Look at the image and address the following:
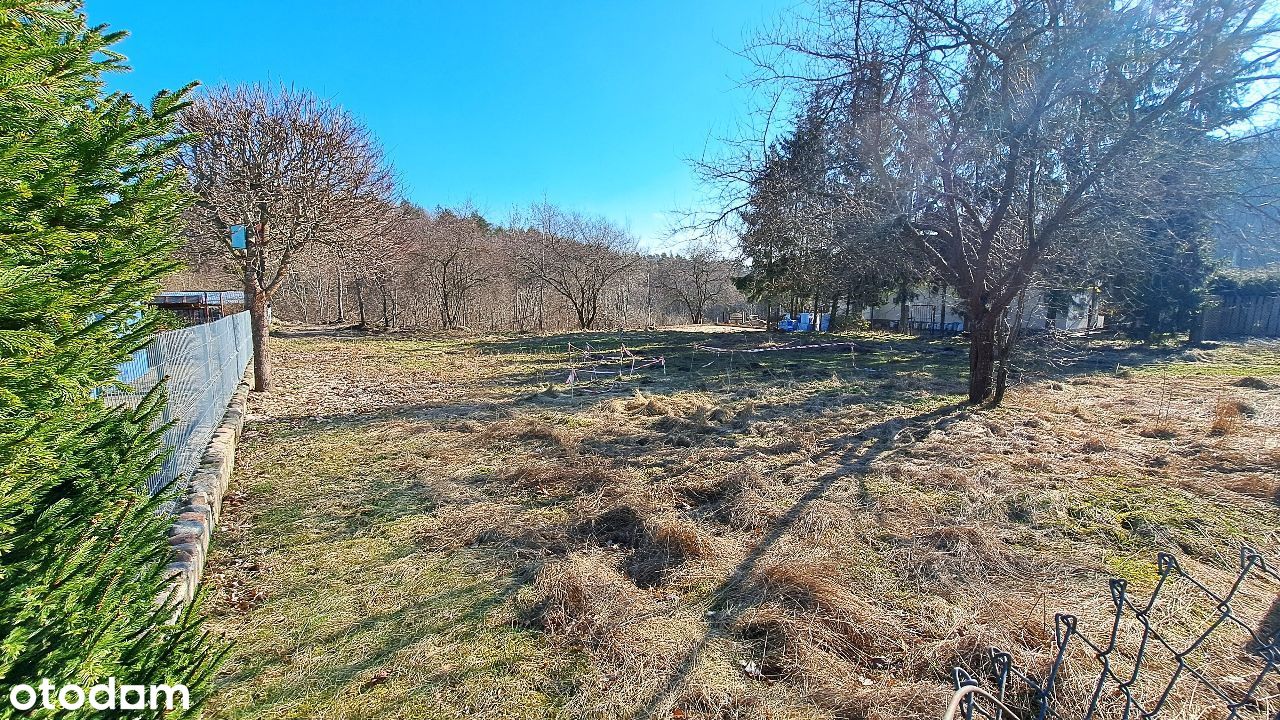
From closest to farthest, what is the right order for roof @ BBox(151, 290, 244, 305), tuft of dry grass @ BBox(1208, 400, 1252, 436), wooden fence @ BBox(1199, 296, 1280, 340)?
tuft of dry grass @ BBox(1208, 400, 1252, 436) < roof @ BBox(151, 290, 244, 305) < wooden fence @ BBox(1199, 296, 1280, 340)

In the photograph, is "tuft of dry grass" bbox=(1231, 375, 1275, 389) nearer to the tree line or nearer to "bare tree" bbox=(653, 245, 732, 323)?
the tree line

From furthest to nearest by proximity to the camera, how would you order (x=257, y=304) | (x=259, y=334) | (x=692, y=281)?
1. (x=692, y=281)
2. (x=259, y=334)
3. (x=257, y=304)

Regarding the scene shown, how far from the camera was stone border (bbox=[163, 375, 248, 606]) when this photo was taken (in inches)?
104

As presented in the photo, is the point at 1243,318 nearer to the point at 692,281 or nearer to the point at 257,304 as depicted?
the point at 692,281

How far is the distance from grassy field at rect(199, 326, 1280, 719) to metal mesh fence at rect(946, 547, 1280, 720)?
0.06 m

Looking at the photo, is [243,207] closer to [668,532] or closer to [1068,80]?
[668,532]

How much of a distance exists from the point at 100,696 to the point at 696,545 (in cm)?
291

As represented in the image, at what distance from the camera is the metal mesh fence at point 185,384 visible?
11.3ft

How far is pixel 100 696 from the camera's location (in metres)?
1.27

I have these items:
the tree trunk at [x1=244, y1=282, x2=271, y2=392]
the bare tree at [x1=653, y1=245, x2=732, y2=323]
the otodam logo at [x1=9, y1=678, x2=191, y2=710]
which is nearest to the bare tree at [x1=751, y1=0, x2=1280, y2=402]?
the otodam logo at [x1=9, y1=678, x2=191, y2=710]

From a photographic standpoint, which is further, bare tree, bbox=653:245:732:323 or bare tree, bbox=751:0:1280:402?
bare tree, bbox=653:245:732:323

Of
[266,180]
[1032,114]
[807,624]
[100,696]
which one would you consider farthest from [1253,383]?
[266,180]

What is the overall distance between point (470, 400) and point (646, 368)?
522cm

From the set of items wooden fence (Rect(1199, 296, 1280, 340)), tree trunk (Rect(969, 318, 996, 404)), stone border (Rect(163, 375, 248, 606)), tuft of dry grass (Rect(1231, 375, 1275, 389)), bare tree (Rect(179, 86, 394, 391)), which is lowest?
stone border (Rect(163, 375, 248, 606))
